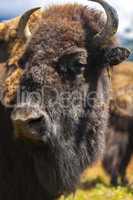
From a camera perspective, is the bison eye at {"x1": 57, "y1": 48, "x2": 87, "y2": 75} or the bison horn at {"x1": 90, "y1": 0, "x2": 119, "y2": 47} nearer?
the bison eye at {"x1": 57, "y1": 48, "x2": 87, "y2": 75}

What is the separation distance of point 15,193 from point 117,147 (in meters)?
9.86

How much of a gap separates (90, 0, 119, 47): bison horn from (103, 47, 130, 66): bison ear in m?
0.15

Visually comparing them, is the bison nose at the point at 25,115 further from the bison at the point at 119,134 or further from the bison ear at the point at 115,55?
the bison at the point at 119,134

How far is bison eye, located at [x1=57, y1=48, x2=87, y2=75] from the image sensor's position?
826cm

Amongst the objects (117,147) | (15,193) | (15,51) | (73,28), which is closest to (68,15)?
(73,28)

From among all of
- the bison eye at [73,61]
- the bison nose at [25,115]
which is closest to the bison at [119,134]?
the bison eye at [73,61]

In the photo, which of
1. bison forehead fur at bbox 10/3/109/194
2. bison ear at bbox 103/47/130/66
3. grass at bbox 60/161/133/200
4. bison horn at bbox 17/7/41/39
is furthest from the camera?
grass at bbox 60/161/133/200

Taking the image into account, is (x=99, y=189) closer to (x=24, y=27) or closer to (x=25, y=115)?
(x=24, y=27)

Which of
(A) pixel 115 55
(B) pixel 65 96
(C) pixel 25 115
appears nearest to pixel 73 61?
(B) pixel 65 96

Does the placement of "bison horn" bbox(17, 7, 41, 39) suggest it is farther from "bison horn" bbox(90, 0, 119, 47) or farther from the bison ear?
the bison ear

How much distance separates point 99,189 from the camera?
563 inches

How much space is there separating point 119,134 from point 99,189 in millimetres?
4021

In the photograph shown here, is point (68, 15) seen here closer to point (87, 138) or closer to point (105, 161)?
point (87, 138)

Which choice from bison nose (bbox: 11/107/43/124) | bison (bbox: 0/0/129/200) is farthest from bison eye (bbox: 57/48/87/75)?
bison nose (bbox: 11/107/43/124)
